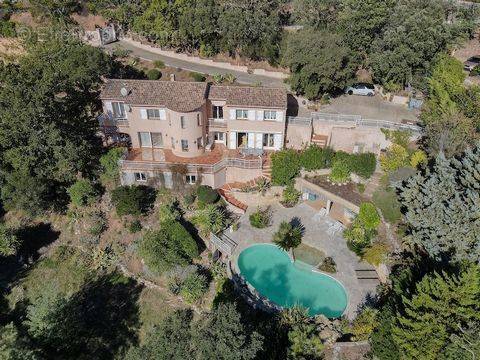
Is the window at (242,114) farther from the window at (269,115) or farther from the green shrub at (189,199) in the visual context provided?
the green shrub at (189,199)

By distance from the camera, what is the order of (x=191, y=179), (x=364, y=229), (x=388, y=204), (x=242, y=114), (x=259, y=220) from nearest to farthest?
(x=364, y=229)
(x=388, y=204)
(x=259, y=220)
(x=191, y=179)
(x=242, y=114)

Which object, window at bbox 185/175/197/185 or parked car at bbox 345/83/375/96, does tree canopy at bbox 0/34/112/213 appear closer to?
window at bbox 185/175/197/185

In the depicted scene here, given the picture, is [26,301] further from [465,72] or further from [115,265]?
[465,72]

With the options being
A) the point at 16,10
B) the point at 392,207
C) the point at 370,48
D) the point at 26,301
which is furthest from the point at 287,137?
the point at 16,10

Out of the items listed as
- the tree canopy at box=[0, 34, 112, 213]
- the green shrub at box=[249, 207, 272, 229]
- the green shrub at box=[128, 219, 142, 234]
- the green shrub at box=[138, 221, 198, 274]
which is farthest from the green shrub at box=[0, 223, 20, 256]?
the green shrub at box=[249, 207, 272, 229]

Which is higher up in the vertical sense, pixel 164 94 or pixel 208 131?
pixel 164 94

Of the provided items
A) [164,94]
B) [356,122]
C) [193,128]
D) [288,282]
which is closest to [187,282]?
[288,282]

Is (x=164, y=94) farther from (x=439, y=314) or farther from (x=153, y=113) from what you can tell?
(x=439, y=314)

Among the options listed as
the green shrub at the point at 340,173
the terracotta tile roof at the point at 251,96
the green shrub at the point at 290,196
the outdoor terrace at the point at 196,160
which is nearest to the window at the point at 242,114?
the terracotta tile roof at the point at 251,96
